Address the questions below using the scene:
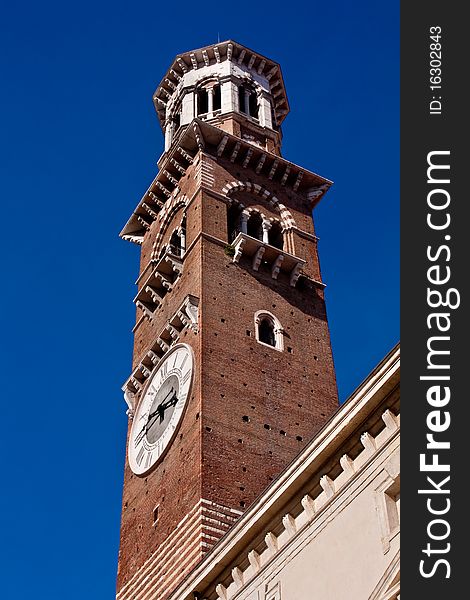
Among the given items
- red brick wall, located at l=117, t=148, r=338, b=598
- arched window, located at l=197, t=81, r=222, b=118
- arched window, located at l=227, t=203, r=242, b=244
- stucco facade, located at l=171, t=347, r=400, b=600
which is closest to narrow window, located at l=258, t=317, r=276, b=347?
red brick wall, located at l=117, t=148, r=338, b=598

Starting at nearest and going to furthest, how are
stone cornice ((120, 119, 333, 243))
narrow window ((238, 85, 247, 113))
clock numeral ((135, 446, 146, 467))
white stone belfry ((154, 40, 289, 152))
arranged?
clock numeral ((135, 446, 146, 467)) → stone cornice ((120, 119, 333, 243)) → white stone belfry ((154, 40, 289, 152)) → narrow window ((238, 85, 247, 113))

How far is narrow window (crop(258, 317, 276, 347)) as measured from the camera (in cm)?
2127

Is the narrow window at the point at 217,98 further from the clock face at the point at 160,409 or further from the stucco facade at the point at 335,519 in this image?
the stucco facade at the point at 335,519

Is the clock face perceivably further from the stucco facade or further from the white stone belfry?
the white stone belfry

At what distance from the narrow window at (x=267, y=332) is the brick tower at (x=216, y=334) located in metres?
0.03

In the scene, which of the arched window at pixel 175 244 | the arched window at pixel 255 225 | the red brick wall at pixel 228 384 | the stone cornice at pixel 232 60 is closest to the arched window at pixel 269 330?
the red brick wall at pixel 228 384

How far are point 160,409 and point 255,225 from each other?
5.81m

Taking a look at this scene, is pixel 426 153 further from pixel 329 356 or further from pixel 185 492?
pixel 329 356

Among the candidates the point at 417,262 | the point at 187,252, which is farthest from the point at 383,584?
the point at 187,252

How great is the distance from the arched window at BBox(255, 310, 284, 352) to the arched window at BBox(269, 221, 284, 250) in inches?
113

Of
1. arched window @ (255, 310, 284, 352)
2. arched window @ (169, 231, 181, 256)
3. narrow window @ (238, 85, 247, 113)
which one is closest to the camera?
arched window @ (255, 310, 284, 352)

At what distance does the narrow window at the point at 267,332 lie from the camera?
2127 cm

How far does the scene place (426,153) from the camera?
8258mm

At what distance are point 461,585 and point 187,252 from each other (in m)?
16.3
